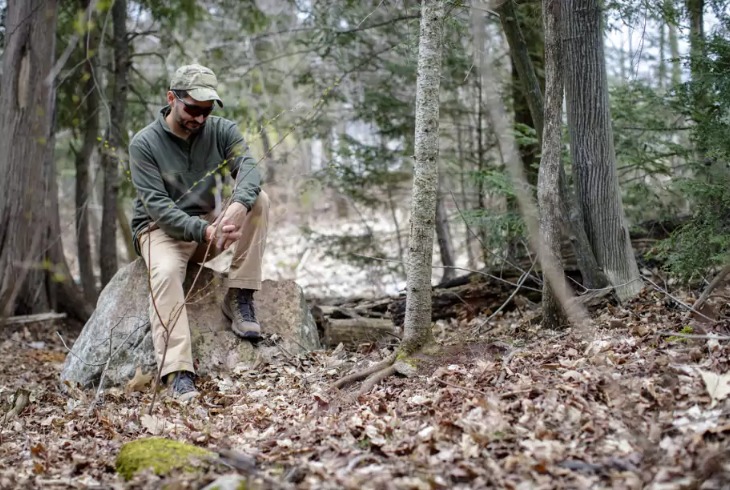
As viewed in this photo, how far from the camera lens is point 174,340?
5.29m

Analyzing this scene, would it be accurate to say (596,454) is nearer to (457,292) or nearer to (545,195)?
(545,195)

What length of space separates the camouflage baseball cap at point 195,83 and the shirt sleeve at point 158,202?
57 centimetres

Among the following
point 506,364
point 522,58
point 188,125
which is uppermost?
point 522,58

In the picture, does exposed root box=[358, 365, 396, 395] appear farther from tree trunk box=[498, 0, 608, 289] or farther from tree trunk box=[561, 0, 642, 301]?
tree trunk box=[561, 0, 642, 301]

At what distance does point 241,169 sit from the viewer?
18.6ft

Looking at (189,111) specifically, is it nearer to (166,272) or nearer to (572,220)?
(166,272)

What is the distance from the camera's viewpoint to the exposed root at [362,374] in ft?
15.6

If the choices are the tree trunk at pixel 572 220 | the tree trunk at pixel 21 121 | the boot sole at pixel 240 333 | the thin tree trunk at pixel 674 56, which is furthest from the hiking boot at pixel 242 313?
the thin tree trunk at pixel 674 56

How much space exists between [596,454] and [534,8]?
201 inches

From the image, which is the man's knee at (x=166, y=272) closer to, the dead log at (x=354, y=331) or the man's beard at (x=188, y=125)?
the man's beard at (x=188, y=125)

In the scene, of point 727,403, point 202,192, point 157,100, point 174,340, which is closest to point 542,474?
point 727,403

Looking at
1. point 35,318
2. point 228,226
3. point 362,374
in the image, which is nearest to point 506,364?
point 362,374

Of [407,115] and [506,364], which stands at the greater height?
[407,115]

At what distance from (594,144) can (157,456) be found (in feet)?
13.4
